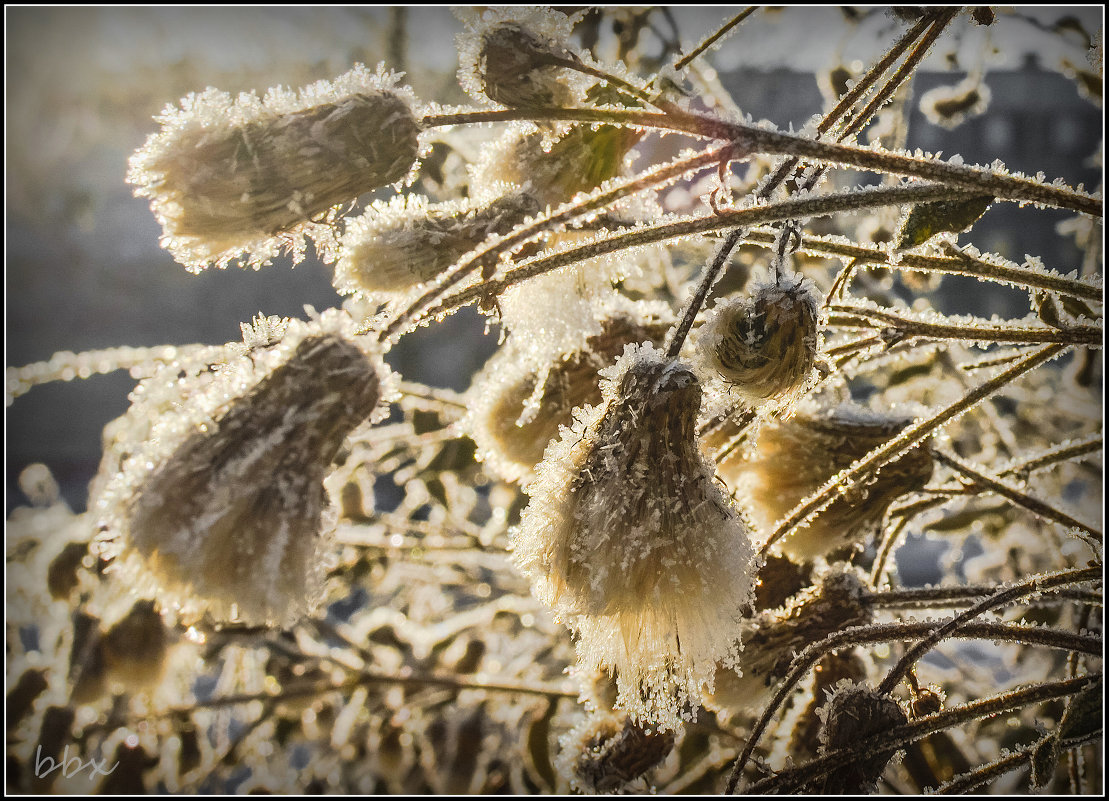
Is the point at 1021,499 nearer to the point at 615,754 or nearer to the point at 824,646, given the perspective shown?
the point at 824,646

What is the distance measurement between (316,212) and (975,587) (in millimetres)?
719

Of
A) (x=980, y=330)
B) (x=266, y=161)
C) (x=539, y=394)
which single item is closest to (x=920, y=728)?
(x=980, y=330)

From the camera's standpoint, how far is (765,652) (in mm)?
706

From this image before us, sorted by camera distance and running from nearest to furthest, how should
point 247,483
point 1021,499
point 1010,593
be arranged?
point 247,483, point 1010,593, point 1021,499

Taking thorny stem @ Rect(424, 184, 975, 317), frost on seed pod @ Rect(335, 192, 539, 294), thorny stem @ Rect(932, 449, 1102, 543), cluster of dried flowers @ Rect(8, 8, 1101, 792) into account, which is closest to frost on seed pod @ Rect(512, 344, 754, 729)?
cluster of dried flowers @ Rect(8, 8, 1101, 792)

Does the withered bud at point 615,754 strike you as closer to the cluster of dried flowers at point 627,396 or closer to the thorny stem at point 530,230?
the cluster of dried flowers at point 627,396

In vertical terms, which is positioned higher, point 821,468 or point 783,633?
point 821,468

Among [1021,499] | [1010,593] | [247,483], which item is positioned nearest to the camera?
[247,483]

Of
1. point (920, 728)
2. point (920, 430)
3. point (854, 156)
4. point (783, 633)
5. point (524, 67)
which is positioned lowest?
point (920, 728)

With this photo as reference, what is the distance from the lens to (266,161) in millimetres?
527

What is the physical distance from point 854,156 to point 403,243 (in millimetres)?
380

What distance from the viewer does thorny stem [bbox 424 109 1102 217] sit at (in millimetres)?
464

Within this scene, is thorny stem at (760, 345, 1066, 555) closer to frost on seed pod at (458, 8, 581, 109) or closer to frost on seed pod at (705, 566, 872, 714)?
frost on seed pod at (705, 566, 872, 714)

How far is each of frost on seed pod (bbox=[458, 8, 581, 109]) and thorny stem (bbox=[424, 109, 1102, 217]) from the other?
6 cm
